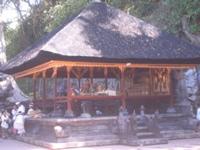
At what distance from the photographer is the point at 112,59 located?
15102mm

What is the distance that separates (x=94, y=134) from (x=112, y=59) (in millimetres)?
2517

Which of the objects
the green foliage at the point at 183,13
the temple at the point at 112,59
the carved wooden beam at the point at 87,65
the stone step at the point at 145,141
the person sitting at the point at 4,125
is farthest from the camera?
the green foliage at the point at 183,13

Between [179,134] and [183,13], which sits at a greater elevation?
[183,13]

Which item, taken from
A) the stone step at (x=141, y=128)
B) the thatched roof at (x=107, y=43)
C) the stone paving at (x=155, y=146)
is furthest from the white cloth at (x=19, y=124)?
the stone step at (x=141, y=128)

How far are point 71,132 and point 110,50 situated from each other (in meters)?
3.01

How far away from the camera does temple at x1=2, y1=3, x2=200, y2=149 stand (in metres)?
14.8

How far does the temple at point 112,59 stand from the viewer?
14812 millimetres

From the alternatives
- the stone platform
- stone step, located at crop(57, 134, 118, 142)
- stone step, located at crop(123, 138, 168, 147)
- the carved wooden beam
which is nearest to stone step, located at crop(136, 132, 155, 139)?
the stone platform

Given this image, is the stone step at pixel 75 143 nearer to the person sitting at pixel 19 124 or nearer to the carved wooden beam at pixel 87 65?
the carved wooden beam at pixel 87 65

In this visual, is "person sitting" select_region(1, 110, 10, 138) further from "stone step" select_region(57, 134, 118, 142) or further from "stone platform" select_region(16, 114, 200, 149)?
"stone step" select_region(57, 134, 118, 142)

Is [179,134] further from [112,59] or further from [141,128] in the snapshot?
[112,59]

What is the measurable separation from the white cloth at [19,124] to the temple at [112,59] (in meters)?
1.51

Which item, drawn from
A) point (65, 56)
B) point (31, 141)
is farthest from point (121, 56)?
point (31, 141)

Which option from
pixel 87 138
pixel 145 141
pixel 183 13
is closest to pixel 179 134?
pixel 145 141
